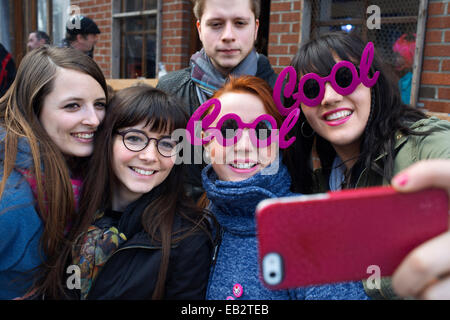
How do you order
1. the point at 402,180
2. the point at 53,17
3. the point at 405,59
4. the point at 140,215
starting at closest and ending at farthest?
1. the point at 402,180
2. the point at 140,215
3. the point at 405,59
4. the point at 53,17

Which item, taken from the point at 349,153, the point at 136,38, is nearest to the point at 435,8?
the point at 349,153

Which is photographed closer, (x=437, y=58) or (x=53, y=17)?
(x=437, y=58)

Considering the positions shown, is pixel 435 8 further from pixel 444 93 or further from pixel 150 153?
pixel 150 153

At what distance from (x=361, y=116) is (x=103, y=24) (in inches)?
203

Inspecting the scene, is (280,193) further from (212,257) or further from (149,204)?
(149,204)

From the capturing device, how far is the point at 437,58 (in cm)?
279

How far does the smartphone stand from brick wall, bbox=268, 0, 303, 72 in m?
3.05

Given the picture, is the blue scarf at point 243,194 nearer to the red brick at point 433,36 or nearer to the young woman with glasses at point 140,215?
the young woman with glasses at point 140,215

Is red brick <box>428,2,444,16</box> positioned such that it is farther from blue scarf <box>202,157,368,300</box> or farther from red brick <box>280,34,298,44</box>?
blue scarf <box>202,157,368,300</box>

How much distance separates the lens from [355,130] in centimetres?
147

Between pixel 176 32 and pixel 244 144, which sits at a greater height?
pixel 176 32

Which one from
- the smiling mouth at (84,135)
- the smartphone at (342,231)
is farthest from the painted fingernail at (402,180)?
the smiling mouth at (84,135)

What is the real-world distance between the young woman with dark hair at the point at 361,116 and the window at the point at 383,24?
140 cm
